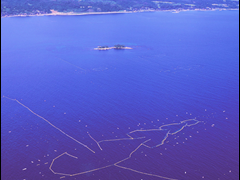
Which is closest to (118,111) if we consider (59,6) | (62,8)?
(62,8)

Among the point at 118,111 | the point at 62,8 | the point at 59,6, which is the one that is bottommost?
the point at 118,111

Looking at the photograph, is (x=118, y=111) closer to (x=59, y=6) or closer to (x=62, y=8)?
(x=62, y=8)

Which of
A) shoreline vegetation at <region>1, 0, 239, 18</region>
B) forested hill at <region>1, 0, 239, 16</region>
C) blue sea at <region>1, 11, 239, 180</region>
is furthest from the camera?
forested hill at <region>1, 0, 239, 16</region>

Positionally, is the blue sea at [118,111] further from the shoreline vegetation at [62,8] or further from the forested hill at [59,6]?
the forested hill at [59,6]

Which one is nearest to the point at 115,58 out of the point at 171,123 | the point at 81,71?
the point at 81,71

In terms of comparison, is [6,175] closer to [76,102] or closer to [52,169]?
[52,169]

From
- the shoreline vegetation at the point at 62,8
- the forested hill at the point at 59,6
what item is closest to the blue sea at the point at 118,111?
the shoreline vegetation at the point at 62,8

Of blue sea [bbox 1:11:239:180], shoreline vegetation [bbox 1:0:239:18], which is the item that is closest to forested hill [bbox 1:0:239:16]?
shoreline vegetation [bbox 1:0:239:18]

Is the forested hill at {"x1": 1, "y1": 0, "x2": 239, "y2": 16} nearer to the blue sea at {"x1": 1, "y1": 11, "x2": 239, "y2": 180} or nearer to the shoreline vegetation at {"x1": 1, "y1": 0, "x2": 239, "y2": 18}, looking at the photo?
the shoreline vegetation at {"x1": 1, "y1": 0, "x2": 239, "y2": 18}
